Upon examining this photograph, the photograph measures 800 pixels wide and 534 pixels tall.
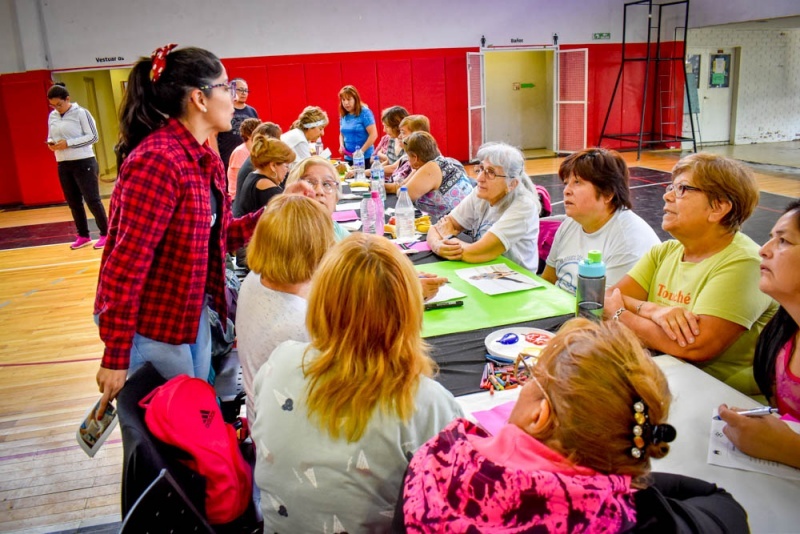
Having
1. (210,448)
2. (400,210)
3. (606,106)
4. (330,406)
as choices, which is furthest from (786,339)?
(606,106)

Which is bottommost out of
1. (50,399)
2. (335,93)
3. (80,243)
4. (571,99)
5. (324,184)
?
(50,399)

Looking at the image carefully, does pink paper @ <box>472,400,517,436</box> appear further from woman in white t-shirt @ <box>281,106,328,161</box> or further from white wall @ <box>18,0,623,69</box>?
white wall @ <box>18,0,623,69</box>

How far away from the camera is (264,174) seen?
400 cm

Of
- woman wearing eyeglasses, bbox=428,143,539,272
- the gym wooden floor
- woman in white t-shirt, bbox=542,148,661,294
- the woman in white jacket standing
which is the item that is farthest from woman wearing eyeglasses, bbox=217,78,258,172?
woman in white t-shirt, bbox=542,148,661,294

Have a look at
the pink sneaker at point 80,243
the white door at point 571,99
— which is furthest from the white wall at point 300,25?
the pink sneaker at point 80,243

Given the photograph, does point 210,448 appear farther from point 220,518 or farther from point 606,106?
point 606,106

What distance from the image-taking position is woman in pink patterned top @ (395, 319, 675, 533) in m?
0.89

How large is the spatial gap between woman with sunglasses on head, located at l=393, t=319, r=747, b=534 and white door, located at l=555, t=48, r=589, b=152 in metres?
11.8

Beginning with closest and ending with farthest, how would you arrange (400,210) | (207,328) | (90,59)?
(207,328)
(400,210)
(90,59)

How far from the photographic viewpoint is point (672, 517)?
945mm

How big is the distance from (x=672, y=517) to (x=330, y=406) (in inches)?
25.9

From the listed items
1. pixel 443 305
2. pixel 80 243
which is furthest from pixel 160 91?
pixel 80 243

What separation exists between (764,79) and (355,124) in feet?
37.5

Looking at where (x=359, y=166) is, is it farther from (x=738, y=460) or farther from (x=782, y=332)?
(x=738, y=460)
